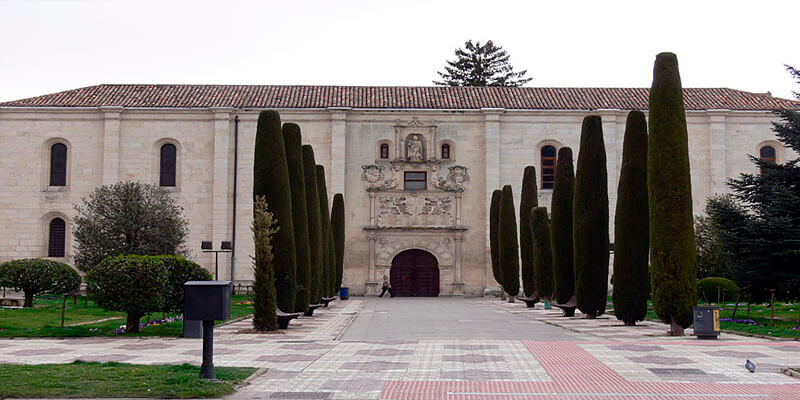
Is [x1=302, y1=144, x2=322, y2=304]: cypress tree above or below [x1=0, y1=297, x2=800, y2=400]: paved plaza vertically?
above

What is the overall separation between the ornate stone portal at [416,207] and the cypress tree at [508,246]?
19.9 ft

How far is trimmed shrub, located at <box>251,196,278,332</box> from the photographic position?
57.9 feet

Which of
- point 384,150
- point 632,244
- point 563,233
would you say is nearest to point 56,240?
point 384,150

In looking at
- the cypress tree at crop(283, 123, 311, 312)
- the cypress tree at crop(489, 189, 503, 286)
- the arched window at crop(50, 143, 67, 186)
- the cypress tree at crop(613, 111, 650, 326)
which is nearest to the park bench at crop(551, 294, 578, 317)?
the cypress tree at crop(613, 111, 650, 326)

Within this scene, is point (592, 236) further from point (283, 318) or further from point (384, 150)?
point (384, 150)

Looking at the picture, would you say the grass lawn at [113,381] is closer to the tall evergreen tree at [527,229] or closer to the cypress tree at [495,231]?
the tall evergreen tree at [527,229]

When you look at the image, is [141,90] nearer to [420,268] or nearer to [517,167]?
[420,268]

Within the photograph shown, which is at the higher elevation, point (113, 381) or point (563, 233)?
point (563, 233)

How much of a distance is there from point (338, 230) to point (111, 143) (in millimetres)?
12894

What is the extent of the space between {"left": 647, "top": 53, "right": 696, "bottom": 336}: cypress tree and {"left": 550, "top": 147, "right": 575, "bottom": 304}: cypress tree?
26.7 feet

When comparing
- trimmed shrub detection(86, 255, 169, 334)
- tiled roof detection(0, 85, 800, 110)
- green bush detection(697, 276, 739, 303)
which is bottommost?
green bush detection(697, 276, 739, 303)

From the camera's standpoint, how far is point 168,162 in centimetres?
4175

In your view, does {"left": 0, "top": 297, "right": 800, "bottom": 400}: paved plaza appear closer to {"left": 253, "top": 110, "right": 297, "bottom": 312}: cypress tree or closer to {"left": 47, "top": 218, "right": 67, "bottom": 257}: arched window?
{"left": 253, "top": 110, "right": 297, "bottom": 312}: cypress tree

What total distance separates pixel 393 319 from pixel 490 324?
3.14 meters
